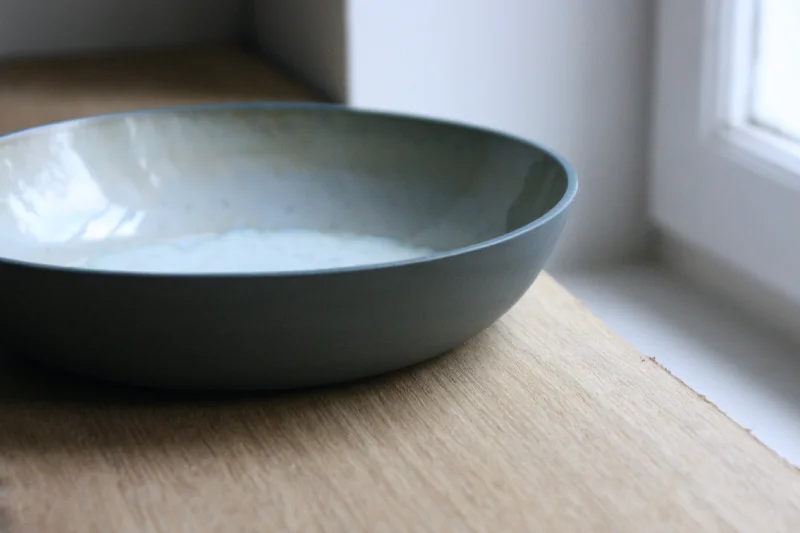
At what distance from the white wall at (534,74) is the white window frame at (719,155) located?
1.3 inches

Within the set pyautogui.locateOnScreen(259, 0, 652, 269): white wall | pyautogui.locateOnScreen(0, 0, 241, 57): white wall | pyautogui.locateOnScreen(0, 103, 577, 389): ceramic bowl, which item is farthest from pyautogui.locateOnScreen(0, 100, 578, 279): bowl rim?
pyautogui.locateOnScreen(0, 0, 241, 57): white wall

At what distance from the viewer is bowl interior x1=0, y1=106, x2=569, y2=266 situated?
2.29 ft

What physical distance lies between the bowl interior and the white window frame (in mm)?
202

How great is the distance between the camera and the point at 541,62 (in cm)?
90

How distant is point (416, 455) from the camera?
0.48 meters

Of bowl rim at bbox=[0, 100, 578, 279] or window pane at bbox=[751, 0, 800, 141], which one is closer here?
bowl rim at bbox=[0, 100, 578, 279]

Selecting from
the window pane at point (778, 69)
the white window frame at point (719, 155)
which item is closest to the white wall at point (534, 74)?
the white window frame at point (719, 155)

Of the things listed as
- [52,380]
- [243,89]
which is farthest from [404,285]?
[243,89]

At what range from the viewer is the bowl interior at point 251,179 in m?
0.70

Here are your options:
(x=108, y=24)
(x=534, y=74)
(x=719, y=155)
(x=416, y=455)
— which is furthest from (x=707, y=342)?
(x=108, y=24)

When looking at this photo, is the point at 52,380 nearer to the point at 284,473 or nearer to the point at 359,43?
the point at 284,473

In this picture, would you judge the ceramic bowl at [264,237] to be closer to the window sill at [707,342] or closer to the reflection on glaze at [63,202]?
the reflection on glaze at [63,202]

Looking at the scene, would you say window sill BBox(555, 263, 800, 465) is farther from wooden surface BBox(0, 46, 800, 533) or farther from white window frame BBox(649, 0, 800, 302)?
wooden surface BBox(0, 46, 800, 533)

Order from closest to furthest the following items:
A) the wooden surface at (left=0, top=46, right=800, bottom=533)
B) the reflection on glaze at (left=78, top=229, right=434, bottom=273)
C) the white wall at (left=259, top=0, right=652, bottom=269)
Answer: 1. the wooden surface at (left=0, top=46, right=800, bottom=533)
2. the reflection on glaze at (left=78, top=229, right=434, bottom=273)
3. the white wall at (left=259, top=0, right=652, bottom=269)
